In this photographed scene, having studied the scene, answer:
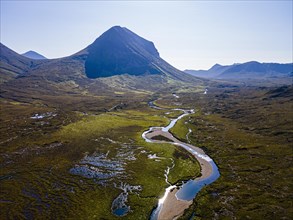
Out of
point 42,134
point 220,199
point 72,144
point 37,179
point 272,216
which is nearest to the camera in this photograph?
point 272,216

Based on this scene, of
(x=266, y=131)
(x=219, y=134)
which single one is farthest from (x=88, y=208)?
(x=266, y=131)

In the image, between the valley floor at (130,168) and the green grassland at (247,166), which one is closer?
the green grassland at (247,166)

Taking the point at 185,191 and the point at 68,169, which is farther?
the point at 68,169

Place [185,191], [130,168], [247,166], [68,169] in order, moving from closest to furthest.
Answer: [185,191] → [68,169] → [247,166] → [130,168]

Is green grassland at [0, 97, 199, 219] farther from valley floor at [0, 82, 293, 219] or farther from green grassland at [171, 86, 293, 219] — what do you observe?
green grassland at [171, 86, 293, 219]

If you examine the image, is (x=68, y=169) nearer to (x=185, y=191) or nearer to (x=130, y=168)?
(x=130, y=168)

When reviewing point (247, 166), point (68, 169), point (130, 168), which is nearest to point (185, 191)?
point (130, 168)

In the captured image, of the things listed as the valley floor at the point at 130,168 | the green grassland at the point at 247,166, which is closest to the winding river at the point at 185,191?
the valley floor at the point at 130,168

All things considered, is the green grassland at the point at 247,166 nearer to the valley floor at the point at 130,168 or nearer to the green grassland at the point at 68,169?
the valley floor at the point at 130,168

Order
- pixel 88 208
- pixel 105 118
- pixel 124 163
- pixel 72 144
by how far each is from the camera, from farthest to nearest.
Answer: pixel 105 118 → pixel 72 144 → pixel 124 163 → pixel 88 208

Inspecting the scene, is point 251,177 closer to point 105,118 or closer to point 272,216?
point 272,216

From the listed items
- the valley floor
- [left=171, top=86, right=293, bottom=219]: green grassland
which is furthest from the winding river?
[left=171, top=86, right=293, bottom=219]: green grassland
